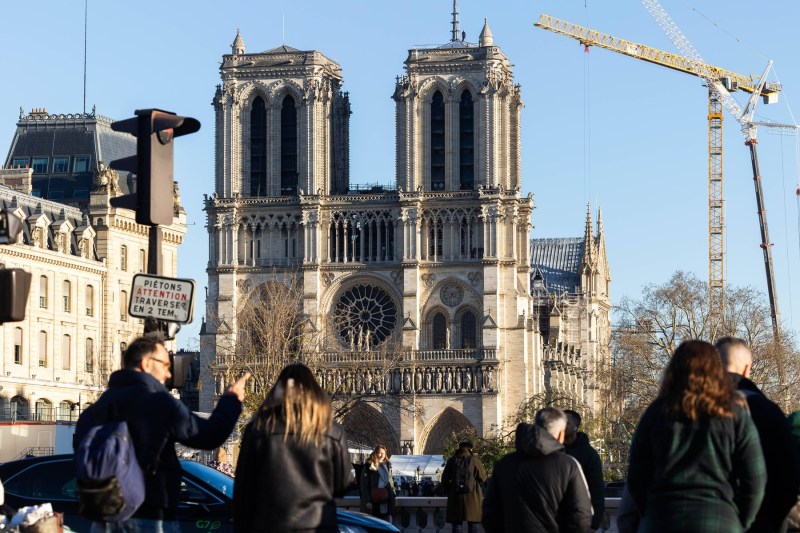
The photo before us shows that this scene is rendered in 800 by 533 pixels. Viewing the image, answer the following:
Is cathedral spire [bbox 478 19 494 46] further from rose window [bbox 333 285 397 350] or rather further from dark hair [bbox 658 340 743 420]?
dark hair [bbox 658 340 743 420]

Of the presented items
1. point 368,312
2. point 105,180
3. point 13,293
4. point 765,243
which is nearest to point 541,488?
point 13,293

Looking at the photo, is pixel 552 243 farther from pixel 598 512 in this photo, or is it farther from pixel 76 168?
pixel 598 512

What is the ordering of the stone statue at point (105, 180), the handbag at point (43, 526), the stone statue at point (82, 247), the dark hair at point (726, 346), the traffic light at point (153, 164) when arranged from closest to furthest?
the dark hair at point (726, 346) → the handbag at point (43, 526) → the traffic light at point (153, 164) → the stone statue at point (82, 247) → the stone statue at point (105, 180)

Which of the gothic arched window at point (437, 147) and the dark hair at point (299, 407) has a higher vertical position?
the gothic arched window at point (437, 147)

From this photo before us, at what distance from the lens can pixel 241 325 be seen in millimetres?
86750

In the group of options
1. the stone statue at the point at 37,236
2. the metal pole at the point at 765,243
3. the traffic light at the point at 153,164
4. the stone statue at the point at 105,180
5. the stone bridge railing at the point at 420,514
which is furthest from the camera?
the metal pole at the point at 765,243

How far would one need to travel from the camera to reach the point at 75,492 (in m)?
18.8

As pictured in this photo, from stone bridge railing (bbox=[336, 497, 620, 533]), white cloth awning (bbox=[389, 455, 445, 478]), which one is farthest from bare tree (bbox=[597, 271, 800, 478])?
stone bridge railing (bbox=[336, 497, 620, 533])

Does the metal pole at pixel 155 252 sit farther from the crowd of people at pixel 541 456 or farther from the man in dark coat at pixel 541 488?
the man in dark coat at pixel 541 488

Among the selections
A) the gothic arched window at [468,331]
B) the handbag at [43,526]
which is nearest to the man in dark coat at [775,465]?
the handbag at [43,526]

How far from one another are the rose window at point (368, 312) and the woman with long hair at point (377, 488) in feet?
225

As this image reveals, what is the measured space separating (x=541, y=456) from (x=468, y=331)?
84958mm

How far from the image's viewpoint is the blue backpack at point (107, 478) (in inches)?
454

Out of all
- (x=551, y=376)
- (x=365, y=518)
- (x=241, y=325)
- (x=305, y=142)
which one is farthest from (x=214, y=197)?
(x=365, y=518)
